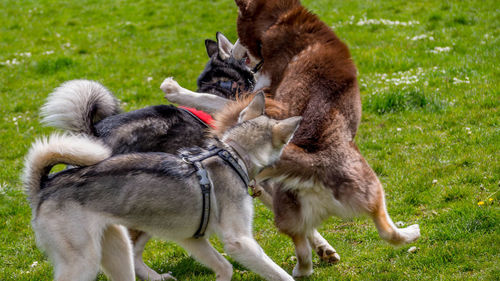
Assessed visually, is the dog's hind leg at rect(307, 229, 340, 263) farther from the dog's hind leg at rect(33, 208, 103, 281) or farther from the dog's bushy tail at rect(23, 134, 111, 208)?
the dog's bushy tail at rect(23, 134, 111, 208)

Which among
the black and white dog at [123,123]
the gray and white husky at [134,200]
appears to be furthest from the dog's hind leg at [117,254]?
the black and white dog at [123,123]

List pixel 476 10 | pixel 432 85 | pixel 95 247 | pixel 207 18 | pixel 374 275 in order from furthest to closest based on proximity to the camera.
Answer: pixel 207 18
pixel 476 10
pixel 432 85
pixel 374 275
pixel 95 247

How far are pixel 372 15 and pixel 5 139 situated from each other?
298 inches

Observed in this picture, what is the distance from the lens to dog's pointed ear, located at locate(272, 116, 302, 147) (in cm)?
406

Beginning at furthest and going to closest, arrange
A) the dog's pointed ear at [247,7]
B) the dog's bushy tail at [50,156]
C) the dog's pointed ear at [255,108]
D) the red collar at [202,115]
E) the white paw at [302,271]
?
the dog's pointed ear at [247,7] < the red collar at [202,115] < the white paw at [302,271] < the dog's pointed ear at [255,108] < the dog's bushy tail at [50,156]

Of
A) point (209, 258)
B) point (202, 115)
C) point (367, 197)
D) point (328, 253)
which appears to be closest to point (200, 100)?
point (202, 115)

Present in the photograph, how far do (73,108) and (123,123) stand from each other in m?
0.43

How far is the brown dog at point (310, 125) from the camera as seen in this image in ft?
13.7

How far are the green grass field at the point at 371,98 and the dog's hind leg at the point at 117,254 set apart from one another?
2.92 ft

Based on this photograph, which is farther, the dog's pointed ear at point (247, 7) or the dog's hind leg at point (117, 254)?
the dog's pointed ear at point (247, 7)

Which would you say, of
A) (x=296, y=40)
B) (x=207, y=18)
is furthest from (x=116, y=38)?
(x=296, y=40)

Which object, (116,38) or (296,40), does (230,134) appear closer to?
(296,40)

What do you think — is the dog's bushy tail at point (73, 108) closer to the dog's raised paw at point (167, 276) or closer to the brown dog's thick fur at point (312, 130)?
the brown dog's thick fur at point (312, 130)

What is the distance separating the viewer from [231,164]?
164 inches
